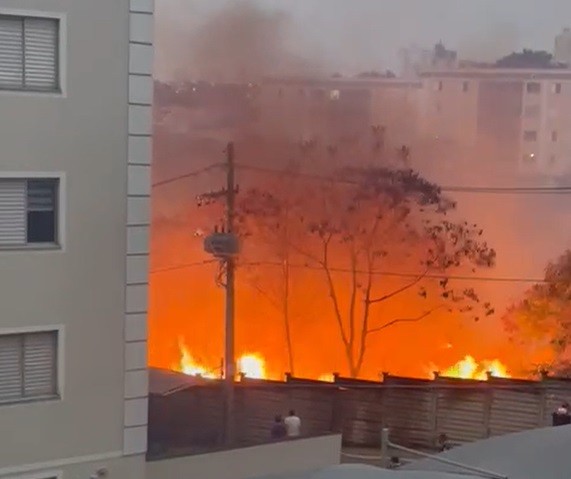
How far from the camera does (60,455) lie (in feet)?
18.9

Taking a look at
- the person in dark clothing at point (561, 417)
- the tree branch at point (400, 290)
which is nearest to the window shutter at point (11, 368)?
the person in dark clothing at point (561, 417)

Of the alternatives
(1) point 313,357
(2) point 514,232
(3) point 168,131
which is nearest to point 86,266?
(3) point 168,131

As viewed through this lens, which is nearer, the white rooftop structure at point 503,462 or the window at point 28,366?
the white rooftop structure at point 503,462

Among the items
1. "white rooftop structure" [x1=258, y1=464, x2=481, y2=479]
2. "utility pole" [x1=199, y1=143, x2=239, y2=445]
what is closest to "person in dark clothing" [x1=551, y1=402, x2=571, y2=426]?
"utility pole" [x1=199, y1=143, x2=239, y2=445]

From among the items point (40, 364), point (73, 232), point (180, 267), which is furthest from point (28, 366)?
point (180, 267)

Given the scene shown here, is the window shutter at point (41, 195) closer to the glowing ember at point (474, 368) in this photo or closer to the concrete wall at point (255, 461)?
the concrete wall at point (255, 461)

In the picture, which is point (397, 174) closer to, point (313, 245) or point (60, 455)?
point (313, 245)

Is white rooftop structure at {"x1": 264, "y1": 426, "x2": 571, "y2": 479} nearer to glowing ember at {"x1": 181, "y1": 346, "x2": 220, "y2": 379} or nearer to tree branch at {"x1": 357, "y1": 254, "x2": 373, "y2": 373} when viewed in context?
glowing ember at {"x1": 181, "y1": 346, "x2": 220, "y2": 379}

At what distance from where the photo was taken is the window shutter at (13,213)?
5559 mm

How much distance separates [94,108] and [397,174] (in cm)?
479

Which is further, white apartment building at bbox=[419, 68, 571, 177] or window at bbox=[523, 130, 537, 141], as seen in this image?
window at bbox=[523, 130, 537, 141]

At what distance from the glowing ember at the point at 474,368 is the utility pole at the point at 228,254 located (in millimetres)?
2380

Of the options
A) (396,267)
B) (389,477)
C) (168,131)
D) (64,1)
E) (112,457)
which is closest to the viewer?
(389,477)

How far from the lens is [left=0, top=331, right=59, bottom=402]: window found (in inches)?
222
